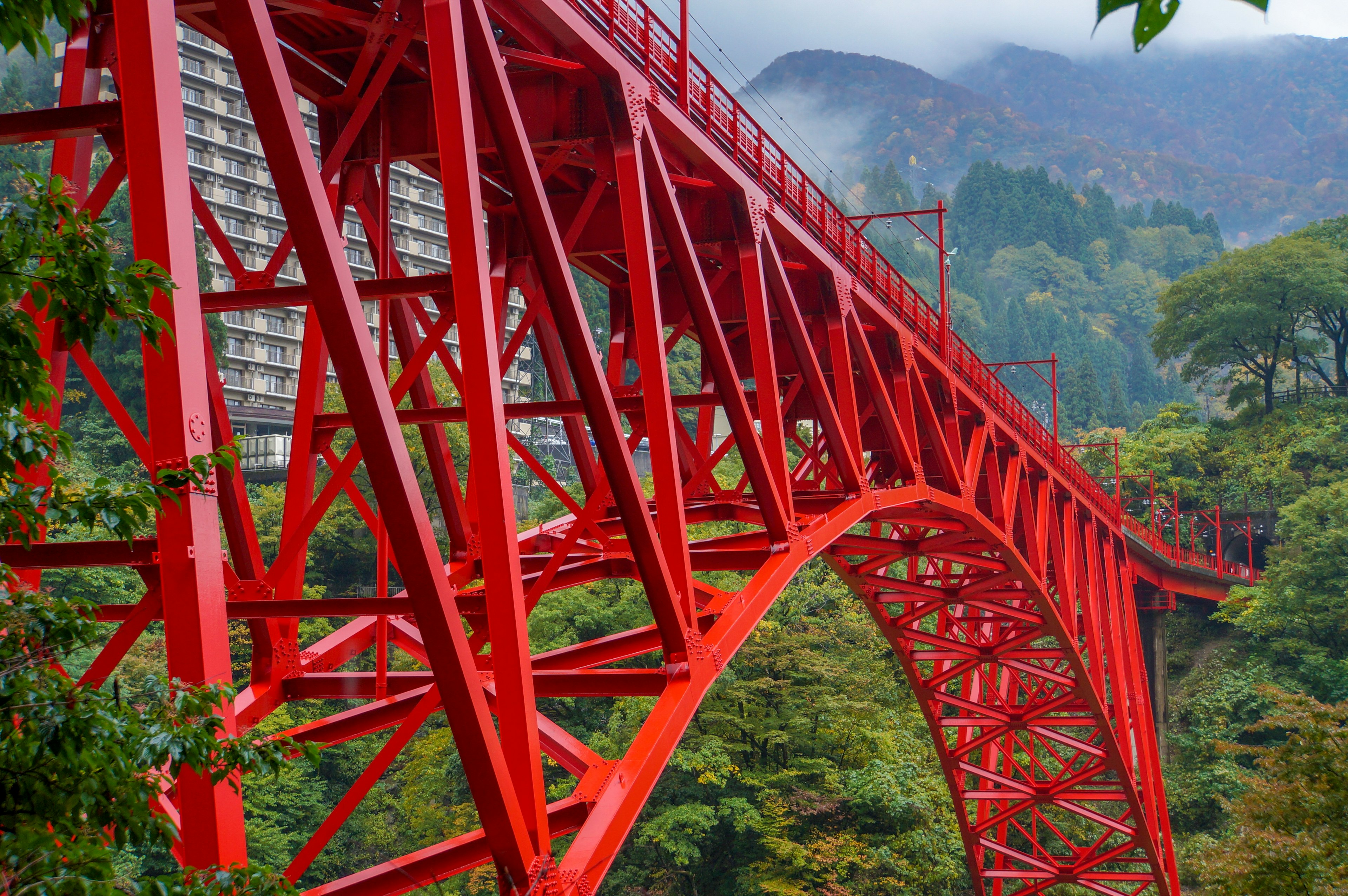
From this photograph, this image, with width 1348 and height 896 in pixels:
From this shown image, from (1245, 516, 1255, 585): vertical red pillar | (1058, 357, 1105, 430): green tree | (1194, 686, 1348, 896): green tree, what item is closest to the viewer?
(1194, 686, 1348, 896): green tree

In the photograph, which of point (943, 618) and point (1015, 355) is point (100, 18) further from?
point (1015, 355)

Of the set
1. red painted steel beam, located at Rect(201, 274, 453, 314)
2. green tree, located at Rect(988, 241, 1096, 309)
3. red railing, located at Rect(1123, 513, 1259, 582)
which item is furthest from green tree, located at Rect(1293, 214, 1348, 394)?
green tree, located at Rect(988, 241, 1096, 309)

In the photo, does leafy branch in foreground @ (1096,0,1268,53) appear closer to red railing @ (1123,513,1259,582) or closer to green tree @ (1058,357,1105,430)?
red railing @ (1123,513,1259,582)

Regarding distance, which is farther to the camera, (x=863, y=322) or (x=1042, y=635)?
(x=1042, y=635)

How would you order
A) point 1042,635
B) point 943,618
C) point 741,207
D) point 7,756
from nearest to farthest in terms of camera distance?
point 7,756, point 741,207, point 1042,635, point 943,618

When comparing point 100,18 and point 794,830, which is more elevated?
point 100,18

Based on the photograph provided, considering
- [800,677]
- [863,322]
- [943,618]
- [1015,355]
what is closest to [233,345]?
[800,677]

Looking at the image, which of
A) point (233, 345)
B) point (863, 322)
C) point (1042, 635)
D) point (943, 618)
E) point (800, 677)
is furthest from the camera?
point (233, 345)
